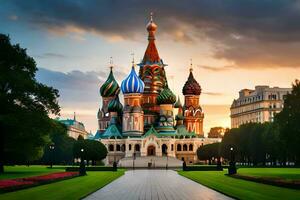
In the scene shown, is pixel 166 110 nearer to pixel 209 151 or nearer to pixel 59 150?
pixel 209 151

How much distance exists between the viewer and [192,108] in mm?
168125

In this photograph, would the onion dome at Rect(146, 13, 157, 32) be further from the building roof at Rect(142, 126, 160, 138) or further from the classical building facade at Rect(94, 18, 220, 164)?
the building roof at Rect(142, 126, 160, 138)

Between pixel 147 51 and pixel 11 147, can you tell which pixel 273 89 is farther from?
pixel 11 147

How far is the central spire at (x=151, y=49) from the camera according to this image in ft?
556

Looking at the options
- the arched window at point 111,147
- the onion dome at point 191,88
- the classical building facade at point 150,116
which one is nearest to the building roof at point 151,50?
the classical building facade at point 150,116

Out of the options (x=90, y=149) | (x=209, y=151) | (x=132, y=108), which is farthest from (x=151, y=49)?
(x=90, y=149)

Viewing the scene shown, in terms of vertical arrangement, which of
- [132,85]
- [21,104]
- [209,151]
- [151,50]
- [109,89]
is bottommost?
[209,151]

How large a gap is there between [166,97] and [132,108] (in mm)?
11386

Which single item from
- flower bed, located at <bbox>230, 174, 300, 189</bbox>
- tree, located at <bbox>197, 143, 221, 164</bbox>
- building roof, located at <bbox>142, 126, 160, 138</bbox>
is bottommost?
flower bed, located at <bbox>230, 174, 300, 189</bbox>

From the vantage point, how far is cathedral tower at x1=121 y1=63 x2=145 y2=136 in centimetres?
15325

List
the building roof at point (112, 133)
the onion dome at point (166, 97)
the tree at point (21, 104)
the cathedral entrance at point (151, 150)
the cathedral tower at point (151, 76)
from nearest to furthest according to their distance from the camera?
the tree at point (21, 104) < the cathedral entrance at point (151, 150) < the building roof at point (112, 133) < the onion dome at point (166, 97) < the cathedral tower at point (151, 76)

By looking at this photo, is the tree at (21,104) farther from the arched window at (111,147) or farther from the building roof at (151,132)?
the arched window at (111,147)

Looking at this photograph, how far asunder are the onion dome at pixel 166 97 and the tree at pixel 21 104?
89426 millimetres

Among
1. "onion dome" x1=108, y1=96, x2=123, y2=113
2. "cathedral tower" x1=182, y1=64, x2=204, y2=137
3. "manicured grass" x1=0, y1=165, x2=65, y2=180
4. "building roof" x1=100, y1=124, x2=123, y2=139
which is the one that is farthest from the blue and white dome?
"manicured grass" x1=0, y1=165, x2=65, y2=180
